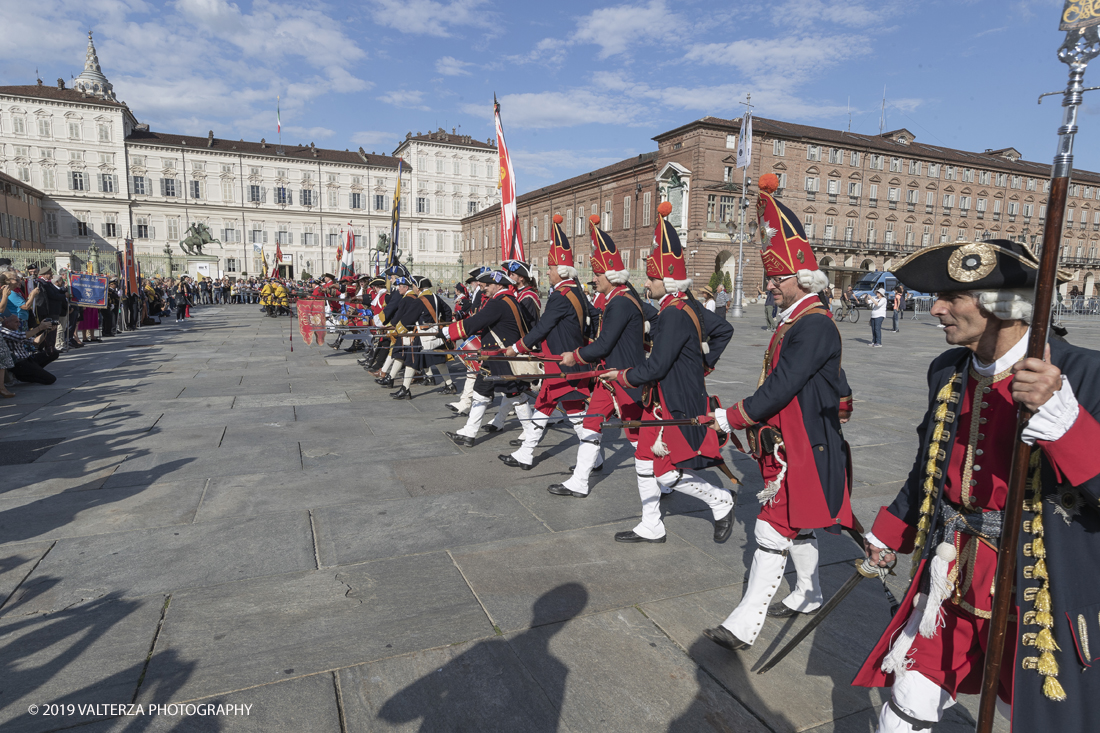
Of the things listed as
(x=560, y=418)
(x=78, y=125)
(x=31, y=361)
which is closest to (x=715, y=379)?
(x=560, y=418)

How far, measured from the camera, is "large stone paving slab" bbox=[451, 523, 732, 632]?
348cm

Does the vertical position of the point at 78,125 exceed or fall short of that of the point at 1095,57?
it exceeds it

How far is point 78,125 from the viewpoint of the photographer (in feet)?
197

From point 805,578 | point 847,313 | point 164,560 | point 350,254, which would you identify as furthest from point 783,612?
point 847,313

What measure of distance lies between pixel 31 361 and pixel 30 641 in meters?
9.12

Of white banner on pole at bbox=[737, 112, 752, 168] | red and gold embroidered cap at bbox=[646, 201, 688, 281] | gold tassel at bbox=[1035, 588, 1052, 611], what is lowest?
gold tassel at bbox=[1035, 588, 1052, 611]

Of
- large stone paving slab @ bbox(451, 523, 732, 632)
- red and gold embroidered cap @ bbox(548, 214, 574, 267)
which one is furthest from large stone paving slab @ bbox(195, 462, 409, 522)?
red and gold embroidered cap @ bbox(548, 214, 574, 267)

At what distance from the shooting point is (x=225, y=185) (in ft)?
224

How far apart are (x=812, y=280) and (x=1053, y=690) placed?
6.55 feet

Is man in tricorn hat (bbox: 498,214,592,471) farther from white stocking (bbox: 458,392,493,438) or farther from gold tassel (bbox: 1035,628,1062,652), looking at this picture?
gold tassel (bbox: 1035,628,1062,652)

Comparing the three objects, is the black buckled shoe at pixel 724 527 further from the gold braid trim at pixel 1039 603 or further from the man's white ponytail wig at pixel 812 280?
the gold braid trim at pixel 1039 603

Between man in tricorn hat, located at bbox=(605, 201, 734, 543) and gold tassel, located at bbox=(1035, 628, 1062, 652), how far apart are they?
8.14 feet

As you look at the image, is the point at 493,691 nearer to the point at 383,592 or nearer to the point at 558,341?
the point at 383,592

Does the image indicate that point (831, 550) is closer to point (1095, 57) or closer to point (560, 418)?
point (1095, 57)
